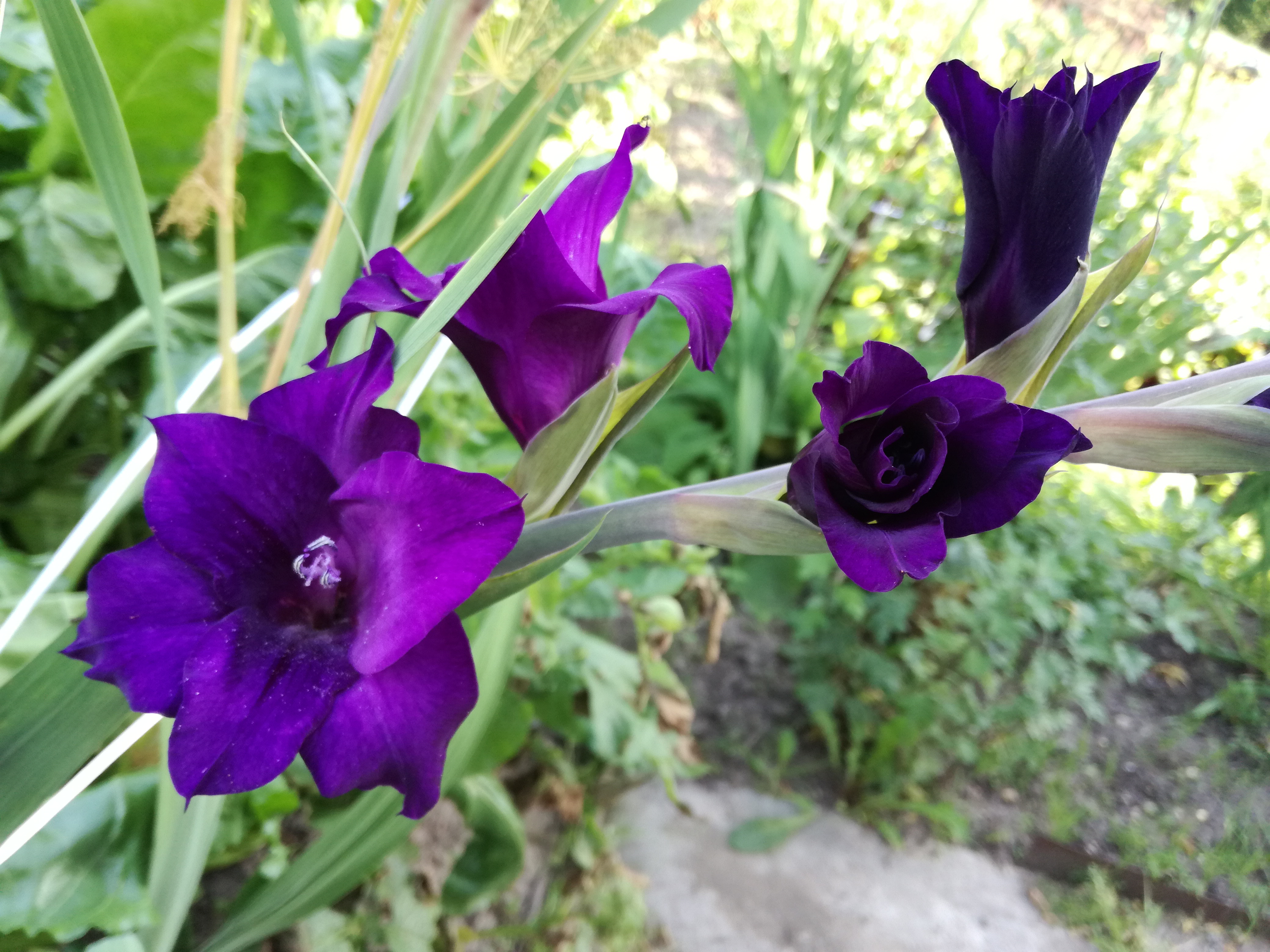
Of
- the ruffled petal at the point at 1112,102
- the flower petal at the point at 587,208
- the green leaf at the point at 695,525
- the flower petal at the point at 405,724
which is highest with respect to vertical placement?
the ruffled petal at the point at 1112,102

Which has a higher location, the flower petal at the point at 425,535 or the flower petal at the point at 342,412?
the flower petal at the point at 342,412

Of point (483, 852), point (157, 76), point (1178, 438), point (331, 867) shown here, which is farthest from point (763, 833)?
point (157, 76)

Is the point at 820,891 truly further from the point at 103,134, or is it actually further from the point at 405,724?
the point at 103,134

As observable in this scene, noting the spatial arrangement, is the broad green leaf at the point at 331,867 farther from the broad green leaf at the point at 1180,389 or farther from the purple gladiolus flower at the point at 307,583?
the broad green leaf at the point at 1180,389

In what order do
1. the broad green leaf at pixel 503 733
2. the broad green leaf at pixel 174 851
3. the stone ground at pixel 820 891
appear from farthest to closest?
1. the stone ground at pixel 820 891
2. the broad green leaf at pixel 503 733
3. the broad green leaf at pixel 174 851

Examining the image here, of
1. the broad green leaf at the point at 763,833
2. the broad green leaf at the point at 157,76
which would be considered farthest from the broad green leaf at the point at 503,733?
the broad green leaf at the point at 763,833

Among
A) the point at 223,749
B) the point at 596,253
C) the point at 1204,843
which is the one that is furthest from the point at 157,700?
the point at 1204,843

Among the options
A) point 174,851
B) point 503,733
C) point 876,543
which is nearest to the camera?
point 876,543

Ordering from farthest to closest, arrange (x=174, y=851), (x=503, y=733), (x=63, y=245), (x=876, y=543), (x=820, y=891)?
(x=820, y=891)
(x=503, y=733)
(x=63, y=245)
(x=174, y=851)
(x=876, y=543)

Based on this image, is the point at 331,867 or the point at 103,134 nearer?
the point at 103,134
